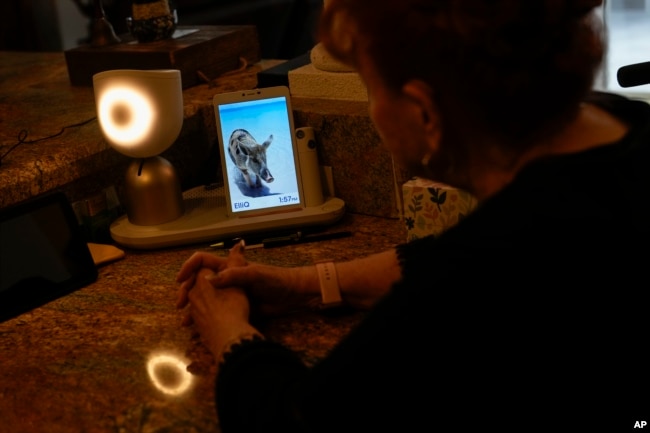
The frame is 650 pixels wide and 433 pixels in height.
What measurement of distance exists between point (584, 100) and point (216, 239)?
0.82 m

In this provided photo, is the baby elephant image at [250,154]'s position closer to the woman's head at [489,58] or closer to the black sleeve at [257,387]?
the black sleeve at [257,387]

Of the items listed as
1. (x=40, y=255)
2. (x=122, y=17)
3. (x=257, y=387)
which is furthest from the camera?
(x=122, y=17)

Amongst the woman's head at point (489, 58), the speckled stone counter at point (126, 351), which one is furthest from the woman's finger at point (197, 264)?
the woman's head at point (489, 58)

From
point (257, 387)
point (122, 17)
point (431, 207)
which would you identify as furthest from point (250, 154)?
point (122, 17)

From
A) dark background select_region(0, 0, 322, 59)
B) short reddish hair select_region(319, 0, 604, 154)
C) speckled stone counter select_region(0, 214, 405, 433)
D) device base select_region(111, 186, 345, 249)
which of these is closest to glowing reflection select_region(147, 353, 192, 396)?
speckled stone counter select_region(0, 214, 405, 433)

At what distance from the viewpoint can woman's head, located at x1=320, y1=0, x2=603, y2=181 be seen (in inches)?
32.2

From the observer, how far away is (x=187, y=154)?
184cm

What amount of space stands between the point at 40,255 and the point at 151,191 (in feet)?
0.81

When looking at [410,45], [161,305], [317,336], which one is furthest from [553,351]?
[161,305]

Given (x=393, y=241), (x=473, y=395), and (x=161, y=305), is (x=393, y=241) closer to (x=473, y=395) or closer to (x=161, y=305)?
(x=161, y=305)

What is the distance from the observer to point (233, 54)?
218cm

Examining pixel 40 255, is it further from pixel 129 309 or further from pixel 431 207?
pixel 431 207

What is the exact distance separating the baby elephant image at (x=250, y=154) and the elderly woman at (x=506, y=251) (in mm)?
719

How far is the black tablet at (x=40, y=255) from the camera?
54.9 inches
